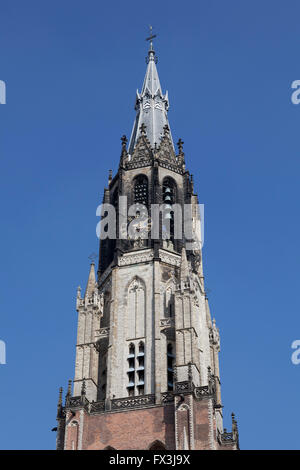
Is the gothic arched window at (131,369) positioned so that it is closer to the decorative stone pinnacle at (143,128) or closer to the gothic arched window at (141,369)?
the gothic arched window at (141,369)

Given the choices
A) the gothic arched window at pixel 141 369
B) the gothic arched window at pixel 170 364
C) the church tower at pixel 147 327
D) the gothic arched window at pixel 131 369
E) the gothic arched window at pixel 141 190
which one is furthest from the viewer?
the gothic arched window at pixel 141 190

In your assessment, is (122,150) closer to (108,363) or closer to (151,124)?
(151,124)

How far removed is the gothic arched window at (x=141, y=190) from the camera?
7444 centimetres

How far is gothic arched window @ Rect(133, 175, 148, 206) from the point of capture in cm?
7444

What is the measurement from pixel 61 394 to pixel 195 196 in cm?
2423

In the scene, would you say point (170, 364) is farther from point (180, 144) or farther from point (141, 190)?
point (180, 144)

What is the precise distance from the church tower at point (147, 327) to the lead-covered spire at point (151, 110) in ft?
1.29

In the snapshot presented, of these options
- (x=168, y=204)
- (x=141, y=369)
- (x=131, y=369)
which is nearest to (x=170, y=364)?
(x=141, y=369)

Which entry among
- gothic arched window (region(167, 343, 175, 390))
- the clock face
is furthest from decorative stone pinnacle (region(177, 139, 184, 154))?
gothic arched window (region(167, 343, 175, 390))

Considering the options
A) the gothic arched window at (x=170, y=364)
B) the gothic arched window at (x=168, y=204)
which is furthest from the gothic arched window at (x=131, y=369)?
the gothic arched window at (x=168, y=204)

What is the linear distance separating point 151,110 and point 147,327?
2809 cm

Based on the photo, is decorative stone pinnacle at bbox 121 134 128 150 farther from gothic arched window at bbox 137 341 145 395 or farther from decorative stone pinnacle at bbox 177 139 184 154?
gothic arched window at bbox 137 341 145 395

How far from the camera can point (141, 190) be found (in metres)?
75.4

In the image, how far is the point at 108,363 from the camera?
63438mm
